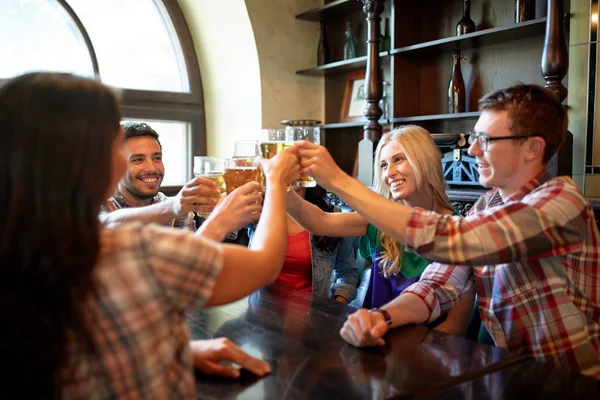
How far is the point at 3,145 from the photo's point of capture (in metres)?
0.75

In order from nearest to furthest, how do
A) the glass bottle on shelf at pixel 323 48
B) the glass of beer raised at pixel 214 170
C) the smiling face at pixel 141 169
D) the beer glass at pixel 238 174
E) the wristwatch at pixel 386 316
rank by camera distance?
the wristwatch at pixel 386 316 < the beer glass at pixel 238 174 < the glass of beer raised at pixel 214 170 < the smiling face at pixel 141 169 < the glass bottle on shelf at pixel 323 48

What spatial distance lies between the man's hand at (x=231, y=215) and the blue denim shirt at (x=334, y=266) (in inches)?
39.3

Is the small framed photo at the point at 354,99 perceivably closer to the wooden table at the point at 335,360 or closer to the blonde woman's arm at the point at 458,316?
the blonde woman's arm at the point at 458,316

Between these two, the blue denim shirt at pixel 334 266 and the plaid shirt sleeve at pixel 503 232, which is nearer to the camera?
the plaid shirt sleeve at pixel 503 232

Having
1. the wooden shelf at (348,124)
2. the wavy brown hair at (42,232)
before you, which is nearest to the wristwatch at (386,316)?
the wavy brown hair at (42,232)

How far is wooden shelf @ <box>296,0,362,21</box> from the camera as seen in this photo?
3.76 m

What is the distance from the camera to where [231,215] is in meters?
1.46

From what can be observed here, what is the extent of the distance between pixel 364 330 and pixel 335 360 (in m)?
0.12

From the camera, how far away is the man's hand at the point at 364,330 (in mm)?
1271

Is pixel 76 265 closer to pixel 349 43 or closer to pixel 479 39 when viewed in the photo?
pixel 479 39

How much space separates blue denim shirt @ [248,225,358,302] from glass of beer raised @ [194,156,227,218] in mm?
797

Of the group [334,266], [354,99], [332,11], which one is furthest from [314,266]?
[332,11]

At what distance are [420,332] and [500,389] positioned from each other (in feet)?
1.16

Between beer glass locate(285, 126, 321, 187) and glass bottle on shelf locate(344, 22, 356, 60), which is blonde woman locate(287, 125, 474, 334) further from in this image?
glass bottle on shelf locate(344, 22, 356, 60)
